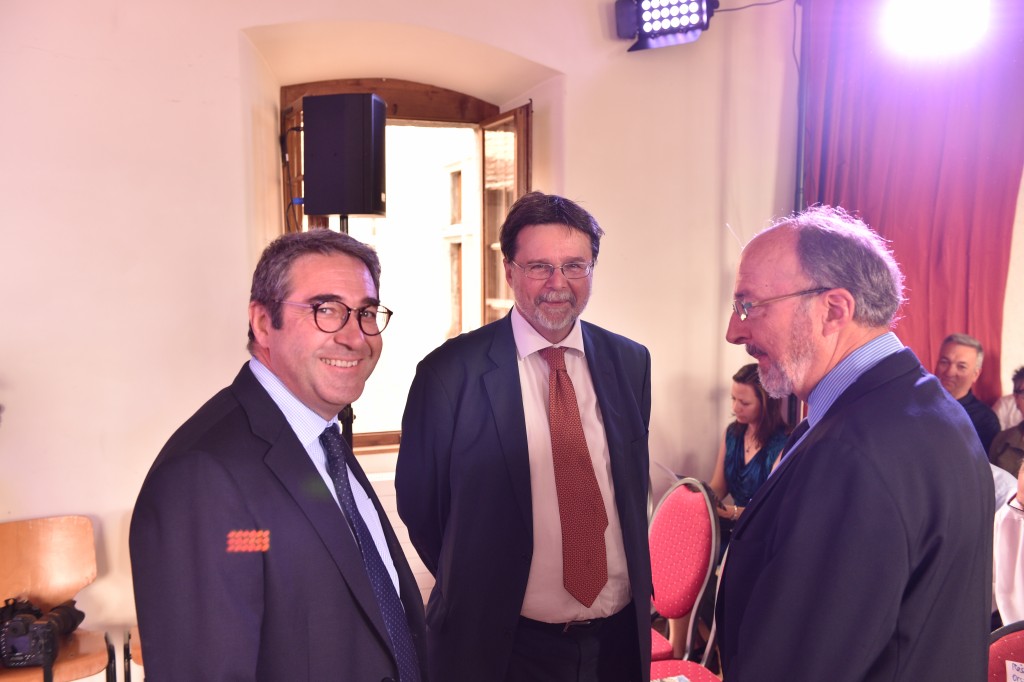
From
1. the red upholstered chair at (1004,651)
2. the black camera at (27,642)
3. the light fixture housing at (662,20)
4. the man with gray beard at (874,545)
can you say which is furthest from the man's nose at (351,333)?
the light fixture housing at (662,20)

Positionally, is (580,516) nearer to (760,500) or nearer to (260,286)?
(760,500)

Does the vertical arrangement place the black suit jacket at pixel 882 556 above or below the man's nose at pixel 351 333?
below

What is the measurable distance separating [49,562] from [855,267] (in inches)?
134

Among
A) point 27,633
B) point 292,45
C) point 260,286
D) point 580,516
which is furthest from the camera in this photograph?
point 292,45

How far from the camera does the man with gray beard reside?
1.17 meters

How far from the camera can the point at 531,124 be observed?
13.8 ft

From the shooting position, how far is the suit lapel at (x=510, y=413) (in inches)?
78.3

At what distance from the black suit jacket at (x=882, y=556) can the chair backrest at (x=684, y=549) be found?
1.25 m

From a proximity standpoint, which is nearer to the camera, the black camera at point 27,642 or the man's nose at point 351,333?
the man's nose at point 351,333

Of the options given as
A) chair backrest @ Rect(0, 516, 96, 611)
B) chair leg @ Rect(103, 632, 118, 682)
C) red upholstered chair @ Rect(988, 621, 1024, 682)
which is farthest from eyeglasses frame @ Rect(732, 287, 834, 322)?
chair backrest @ Rect(0, 516, 96, 611)

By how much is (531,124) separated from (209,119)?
1.69 meters

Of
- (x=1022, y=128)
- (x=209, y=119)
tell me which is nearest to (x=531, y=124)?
(x=209, y=119)

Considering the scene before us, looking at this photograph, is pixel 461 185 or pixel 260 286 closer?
pixel 260 286

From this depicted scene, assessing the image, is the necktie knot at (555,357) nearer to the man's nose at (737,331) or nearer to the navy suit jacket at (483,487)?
the navy suit jacket at (483,487)
